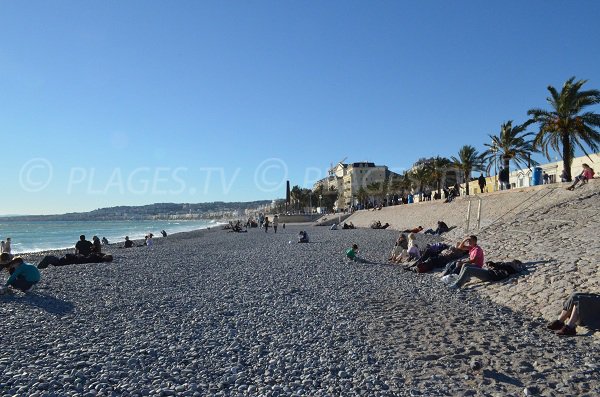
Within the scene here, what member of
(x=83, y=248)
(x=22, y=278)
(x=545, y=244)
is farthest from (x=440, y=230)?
(x=22, y=278)

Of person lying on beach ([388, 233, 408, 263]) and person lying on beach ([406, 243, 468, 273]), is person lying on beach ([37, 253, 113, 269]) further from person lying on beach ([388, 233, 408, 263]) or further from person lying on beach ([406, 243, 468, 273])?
person lying on beach ([406, 243, 468, 273])

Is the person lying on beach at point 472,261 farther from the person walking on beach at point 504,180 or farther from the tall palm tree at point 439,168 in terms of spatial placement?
the tall palm tree at point 439,168

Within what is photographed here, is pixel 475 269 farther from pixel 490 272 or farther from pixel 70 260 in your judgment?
pixel 70 260

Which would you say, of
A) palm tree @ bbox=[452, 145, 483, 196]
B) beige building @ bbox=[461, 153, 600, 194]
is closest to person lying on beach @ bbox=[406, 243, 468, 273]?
beige building @ bbox=[461, 153, 600, 194]

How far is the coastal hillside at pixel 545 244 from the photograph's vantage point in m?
9.35

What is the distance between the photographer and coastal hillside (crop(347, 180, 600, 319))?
935 centimetres

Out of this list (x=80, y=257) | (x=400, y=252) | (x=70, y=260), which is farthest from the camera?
(x=80, y=257)

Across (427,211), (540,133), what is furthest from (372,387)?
(427,211)

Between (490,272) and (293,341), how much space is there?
5808mm

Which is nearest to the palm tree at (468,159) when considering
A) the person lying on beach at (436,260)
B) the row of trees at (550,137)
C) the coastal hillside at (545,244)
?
the row of trees at (550,137)

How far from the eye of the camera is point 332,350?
7164mm

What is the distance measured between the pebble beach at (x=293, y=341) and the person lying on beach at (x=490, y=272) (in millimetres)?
217

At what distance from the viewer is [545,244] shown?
44.9ft

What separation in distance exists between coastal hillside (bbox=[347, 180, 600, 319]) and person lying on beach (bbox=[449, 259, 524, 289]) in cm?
21
